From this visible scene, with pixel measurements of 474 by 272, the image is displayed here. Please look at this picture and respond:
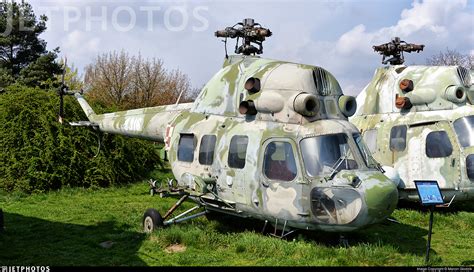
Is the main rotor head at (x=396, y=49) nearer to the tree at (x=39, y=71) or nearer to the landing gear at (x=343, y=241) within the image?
the landing gear at (x=343, y=241)

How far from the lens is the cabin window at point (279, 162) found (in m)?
7.28

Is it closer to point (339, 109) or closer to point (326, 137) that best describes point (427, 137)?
point (339, 109)

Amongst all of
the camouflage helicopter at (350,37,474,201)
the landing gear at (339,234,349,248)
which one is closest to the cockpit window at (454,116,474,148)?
the camouflage helicopter at (350,37,474,201)

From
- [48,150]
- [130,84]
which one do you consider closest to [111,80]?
[130,84]

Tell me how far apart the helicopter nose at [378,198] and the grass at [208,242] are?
626 millimetres

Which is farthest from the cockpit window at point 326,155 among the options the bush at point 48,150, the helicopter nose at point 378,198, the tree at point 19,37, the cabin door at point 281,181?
the tree at point 19,37

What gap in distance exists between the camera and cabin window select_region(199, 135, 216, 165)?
8.46 m

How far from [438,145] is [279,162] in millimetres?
5074

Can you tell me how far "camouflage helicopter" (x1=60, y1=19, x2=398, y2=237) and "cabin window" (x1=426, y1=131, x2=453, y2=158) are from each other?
3.49m

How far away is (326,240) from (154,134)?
4853 millimetres

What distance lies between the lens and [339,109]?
806cm

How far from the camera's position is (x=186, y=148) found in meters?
8.99

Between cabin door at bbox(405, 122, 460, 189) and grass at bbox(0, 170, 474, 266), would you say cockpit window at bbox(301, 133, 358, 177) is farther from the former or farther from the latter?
cabin door at bbox(405, 122, 460, 189)

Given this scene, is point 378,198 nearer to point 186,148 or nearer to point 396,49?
point 186,148
